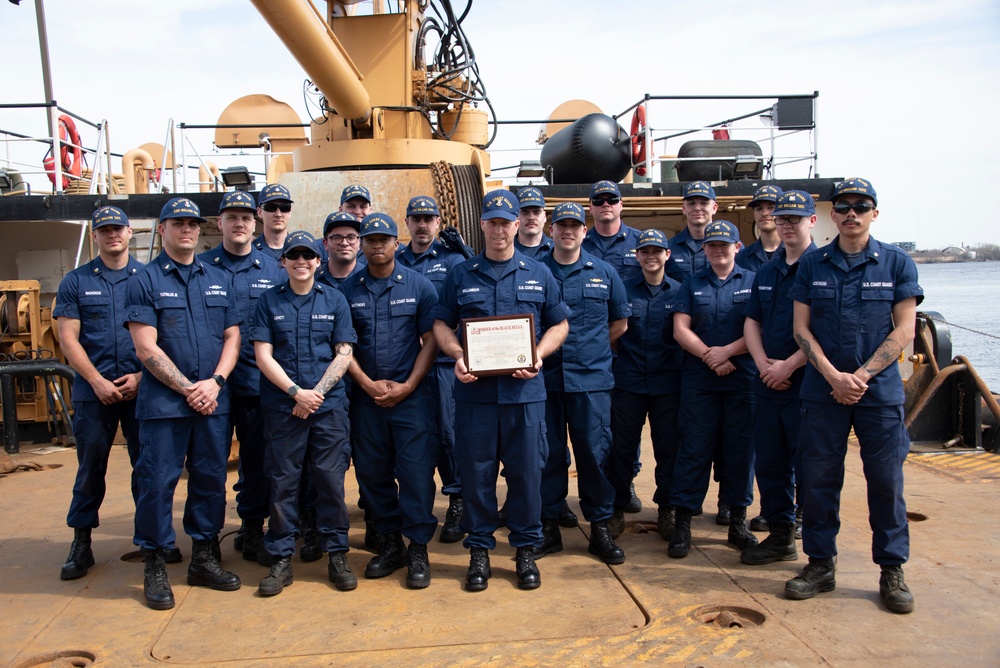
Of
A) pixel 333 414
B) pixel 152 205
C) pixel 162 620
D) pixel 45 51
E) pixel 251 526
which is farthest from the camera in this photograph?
pixel 45 51

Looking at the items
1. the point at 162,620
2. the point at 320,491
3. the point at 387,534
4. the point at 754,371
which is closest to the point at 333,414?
the point at 320,491

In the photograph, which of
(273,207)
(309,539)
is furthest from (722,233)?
(309,539)

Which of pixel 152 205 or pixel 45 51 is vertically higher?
pixel 45 51

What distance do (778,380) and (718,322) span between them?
58cm

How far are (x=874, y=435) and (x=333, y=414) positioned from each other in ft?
8.67

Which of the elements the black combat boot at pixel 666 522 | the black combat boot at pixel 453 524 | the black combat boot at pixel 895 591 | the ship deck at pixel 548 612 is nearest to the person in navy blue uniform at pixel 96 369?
the ship deck at pixel 548 612

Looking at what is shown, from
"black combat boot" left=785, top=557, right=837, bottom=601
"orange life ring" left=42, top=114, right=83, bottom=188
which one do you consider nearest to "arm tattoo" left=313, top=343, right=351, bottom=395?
"black combat boot" left=785, top=557, right=837, bottom=601

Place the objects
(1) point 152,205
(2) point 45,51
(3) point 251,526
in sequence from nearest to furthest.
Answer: (3) point 251,526 < (1) point 152,205 < (2) point 45,51

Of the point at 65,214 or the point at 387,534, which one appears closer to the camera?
the point at 387,534

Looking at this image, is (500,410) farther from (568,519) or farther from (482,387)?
(568,519)

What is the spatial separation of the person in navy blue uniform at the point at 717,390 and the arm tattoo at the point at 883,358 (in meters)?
0.94

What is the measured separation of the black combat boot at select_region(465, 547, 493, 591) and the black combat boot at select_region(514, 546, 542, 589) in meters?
0.16

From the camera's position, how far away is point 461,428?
443 cm

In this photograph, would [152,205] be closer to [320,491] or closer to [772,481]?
[320,491]
